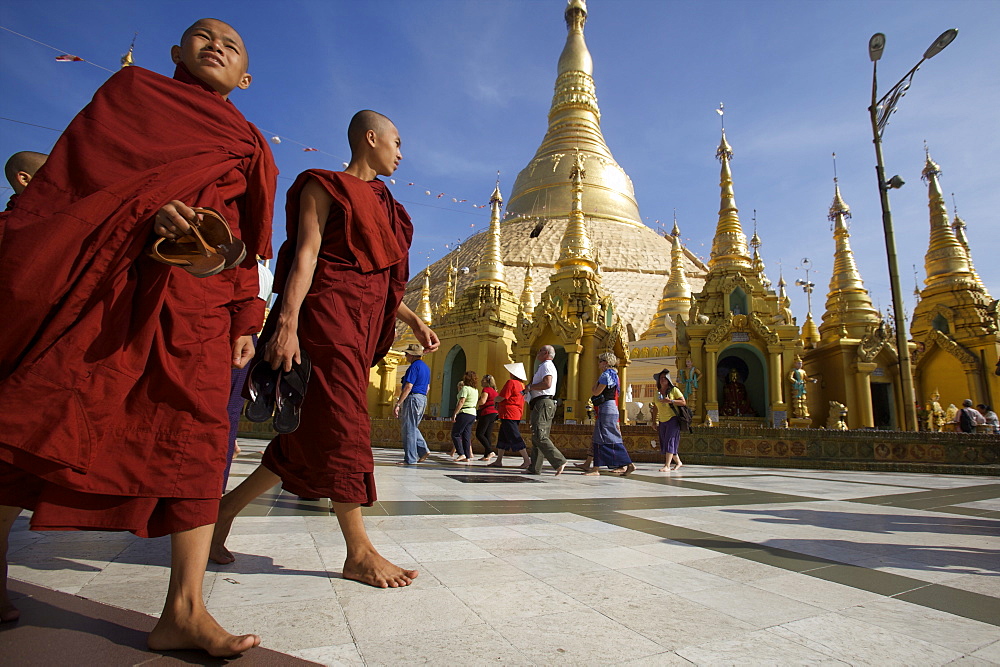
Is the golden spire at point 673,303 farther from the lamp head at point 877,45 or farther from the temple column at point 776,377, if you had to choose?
the lamp head at point 877,45

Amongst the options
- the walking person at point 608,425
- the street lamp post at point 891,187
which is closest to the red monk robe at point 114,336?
the walking person at point 608,425

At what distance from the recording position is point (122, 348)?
1528 mm

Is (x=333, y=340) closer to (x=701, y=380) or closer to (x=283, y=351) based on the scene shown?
(x=283, y=351)

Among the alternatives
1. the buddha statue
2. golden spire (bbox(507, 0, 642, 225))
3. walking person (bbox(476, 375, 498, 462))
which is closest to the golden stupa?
golden spire (bbox(507, 0, 642, 225))

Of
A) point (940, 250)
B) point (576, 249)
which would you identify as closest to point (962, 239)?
point (940, 250)

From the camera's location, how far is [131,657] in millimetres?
1380

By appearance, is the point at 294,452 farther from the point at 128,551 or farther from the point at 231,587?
the point at 128,551

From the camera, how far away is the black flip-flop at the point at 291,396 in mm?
1950

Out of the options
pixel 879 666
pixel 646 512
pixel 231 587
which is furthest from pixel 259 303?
pixel 646 512

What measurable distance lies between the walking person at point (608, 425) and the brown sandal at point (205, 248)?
591 centimetres

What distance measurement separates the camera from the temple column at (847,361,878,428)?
733 inches

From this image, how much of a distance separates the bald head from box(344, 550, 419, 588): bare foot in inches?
88.7

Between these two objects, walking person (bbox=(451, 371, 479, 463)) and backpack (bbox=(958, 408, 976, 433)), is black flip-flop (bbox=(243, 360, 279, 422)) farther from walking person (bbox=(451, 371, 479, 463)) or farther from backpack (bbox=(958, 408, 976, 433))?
backpack (bbox=(958, 408, 976, 433))

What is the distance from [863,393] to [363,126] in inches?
821
